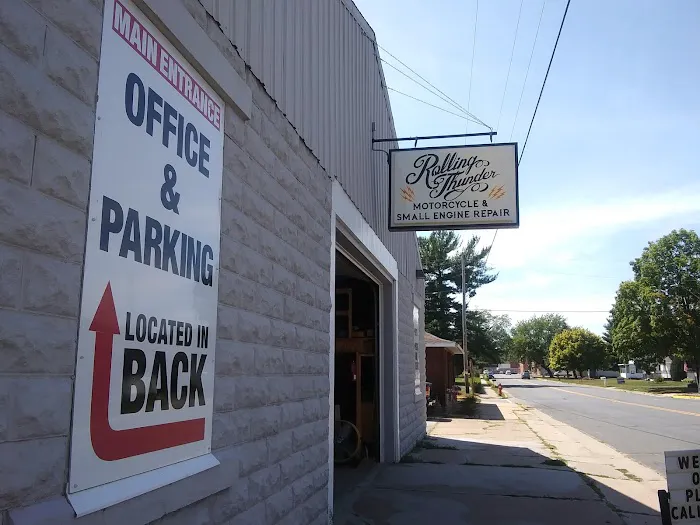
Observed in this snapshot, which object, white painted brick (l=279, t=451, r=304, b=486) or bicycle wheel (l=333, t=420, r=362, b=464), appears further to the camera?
bicycle wheel (l=333, t=420, r=362, b=464)

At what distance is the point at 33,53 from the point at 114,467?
1.62 m

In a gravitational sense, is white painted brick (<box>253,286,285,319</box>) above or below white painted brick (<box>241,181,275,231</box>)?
below

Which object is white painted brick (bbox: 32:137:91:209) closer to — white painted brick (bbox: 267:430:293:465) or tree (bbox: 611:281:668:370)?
white painted brick (bbox: 267:430:293:465)

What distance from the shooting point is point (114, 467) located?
2.51 meters

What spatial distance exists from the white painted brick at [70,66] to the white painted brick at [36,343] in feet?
2.86

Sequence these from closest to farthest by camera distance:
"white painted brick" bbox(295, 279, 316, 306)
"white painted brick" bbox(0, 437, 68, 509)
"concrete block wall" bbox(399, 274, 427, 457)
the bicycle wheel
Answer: "white painted brick" bbox(0, 437, 68, 509) < "white painted brick" bbox(295, 279, 316, 306) < the bicycle wheel < "concrete block wall" bbox(399, 274, 427, 457)

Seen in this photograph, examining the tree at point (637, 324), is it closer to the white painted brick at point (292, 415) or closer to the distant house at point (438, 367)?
the distant house at point (438, 367)

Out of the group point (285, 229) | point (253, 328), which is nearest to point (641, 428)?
point (285, 229)

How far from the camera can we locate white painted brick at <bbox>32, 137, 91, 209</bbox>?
215 centimetres

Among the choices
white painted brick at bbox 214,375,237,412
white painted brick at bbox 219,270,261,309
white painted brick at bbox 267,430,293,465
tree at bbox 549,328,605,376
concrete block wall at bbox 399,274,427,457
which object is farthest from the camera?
tree at bbox 549,328,605,376

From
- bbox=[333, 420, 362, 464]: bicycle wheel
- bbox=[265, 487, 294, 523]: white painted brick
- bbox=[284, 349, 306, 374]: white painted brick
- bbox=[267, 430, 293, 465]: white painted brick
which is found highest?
bbox=[284, 349, 306, 374]: white painted brick

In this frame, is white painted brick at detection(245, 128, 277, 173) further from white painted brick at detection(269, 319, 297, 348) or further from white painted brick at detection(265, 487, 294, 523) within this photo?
white painted brick at detection(265, 487, 294, 523)

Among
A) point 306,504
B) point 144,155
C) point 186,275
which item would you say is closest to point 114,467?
point 186,275

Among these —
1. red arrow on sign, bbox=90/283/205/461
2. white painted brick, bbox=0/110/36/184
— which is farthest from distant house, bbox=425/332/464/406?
white painted brick, bbox=0/110/36/184
